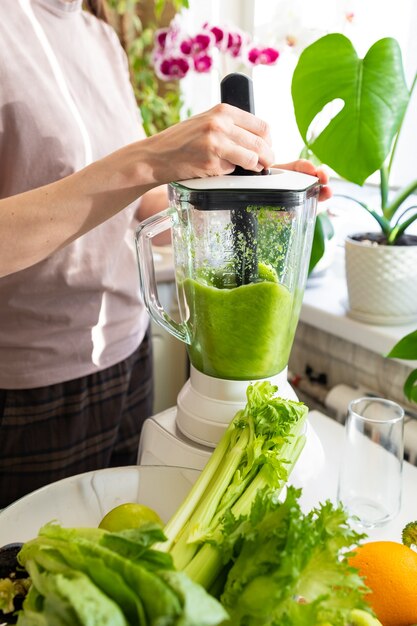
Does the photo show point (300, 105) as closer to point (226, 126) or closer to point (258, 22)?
point (226, 126)

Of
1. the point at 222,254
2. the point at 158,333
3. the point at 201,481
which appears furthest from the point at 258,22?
the point at 201,481

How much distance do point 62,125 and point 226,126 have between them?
1.07 feet

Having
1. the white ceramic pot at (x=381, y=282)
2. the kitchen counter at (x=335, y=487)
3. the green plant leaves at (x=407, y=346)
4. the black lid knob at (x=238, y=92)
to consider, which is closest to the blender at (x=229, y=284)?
the black lid knob at (x=238, y=92)

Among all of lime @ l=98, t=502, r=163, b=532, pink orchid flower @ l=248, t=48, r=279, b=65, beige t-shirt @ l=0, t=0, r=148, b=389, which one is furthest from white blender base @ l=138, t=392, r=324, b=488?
pink orchid flower @ l=248, t=48, r=279, b=65

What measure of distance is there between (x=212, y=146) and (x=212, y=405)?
254 millimetres

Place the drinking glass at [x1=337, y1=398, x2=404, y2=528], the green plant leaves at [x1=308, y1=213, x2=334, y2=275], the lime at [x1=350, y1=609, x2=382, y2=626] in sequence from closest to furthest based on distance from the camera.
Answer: the lime at [x1=350, y1=609, x2=382, y2=626] → the drinking glass at [x1=337, y1=398, x2=404, y2=528] → the green plant leaves at [x1=308, y1=213, x2=334, y2=275]

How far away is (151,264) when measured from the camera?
2.24 feet

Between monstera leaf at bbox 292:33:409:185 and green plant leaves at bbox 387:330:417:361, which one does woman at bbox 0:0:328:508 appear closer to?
monstera leaf at bbox 292:33:409:185

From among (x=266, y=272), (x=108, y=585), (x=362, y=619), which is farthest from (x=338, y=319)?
(x=108, y=585)

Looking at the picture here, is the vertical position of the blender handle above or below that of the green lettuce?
above

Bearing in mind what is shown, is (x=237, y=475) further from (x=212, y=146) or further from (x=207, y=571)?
(x=212, y=146)

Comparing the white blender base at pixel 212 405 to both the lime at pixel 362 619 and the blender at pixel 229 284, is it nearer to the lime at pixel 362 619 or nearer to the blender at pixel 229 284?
the blender at pixel 229 284

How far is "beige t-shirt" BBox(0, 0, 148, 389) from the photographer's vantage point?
791 mm

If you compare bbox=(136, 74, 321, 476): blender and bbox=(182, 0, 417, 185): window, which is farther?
bbox=(182, 0, 417, 185): window
